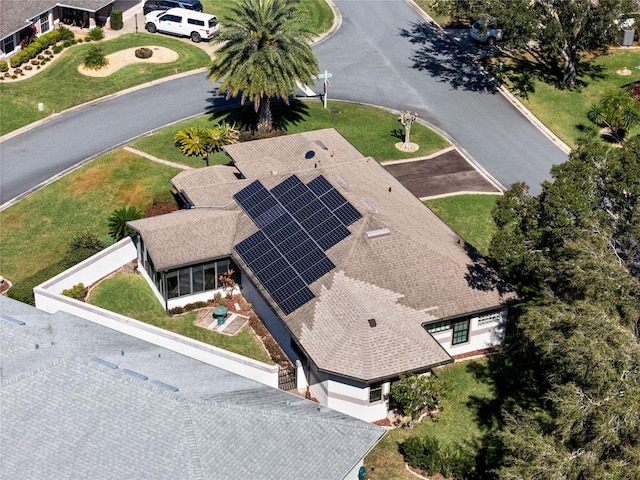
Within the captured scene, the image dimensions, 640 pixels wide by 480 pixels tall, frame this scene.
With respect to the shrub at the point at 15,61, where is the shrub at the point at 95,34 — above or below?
above

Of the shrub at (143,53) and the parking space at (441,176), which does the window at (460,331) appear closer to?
the parking space at (441,176)

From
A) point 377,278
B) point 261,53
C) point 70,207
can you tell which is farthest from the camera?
point 261,53

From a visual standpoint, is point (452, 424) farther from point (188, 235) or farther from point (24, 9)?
point (24, 9)

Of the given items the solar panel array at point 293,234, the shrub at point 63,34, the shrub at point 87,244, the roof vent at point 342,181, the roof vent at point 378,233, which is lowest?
the shrub at point 87,244

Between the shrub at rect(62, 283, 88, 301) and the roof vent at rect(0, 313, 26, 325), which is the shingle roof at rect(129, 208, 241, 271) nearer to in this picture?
the shrub at rect(62, 283, 88, 301)

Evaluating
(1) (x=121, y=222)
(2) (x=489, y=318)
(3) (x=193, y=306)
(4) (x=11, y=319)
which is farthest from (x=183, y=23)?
(2) (x=489, y=318)

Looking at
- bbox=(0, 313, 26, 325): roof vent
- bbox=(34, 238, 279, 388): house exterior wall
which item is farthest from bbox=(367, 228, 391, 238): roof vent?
bbox=(0, 313, 26, 325): roof vent

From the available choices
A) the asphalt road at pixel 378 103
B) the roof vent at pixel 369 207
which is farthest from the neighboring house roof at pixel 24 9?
the roof vent at pixel 369 207
